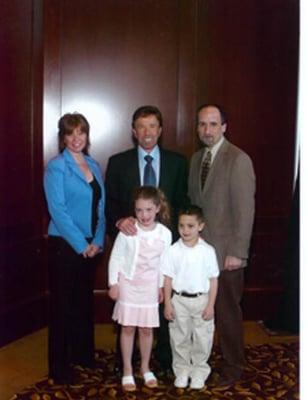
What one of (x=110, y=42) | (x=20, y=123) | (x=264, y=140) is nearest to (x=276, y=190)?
(x=264, y=140)

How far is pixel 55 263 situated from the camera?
3.18m

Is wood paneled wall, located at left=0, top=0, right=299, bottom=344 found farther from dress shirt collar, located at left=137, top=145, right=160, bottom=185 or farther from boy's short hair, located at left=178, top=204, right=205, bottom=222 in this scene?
boy's short hair, located at left=178, top=204, right=205, bottom=222

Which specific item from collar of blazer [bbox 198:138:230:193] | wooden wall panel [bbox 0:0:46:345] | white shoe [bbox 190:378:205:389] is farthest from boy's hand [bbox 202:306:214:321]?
wooden wall panel [bbox 0:0:46:345]

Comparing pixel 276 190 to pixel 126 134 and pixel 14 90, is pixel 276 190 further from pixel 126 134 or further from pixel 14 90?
pixel 14 90

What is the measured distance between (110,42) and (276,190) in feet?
5.08

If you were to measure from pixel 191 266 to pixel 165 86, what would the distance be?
1625 millimetres

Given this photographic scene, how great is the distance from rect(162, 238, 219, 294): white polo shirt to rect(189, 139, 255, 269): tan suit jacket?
93 mm

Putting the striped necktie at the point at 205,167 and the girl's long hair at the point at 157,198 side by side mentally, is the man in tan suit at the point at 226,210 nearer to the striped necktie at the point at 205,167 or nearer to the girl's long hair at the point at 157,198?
the striped necktie at the point at 205,167

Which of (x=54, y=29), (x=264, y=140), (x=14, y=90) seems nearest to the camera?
(x=14, y=90)

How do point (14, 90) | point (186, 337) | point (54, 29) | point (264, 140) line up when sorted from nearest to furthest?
point (186, 337)
point (14, 90)
point (54, 29)
point (264, 140)

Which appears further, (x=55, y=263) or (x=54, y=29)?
(x=54, y=29)

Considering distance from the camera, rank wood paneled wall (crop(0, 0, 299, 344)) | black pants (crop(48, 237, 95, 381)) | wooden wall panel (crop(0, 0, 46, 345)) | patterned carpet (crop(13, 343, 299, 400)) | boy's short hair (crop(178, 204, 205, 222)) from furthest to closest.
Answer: wood paneled wall (crop(0, 0, 299, 344))
wooden wall panel (crop(0, 0, 46, 345))
black pants (crop(48, 237, 95, 381))
patterned carpet (crop(13, 343, 299, 400))
boy's short hair (crop(178, 204, 205, 222))

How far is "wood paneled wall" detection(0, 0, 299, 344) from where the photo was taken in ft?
13.0

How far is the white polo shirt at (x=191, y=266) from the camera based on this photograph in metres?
3.02
